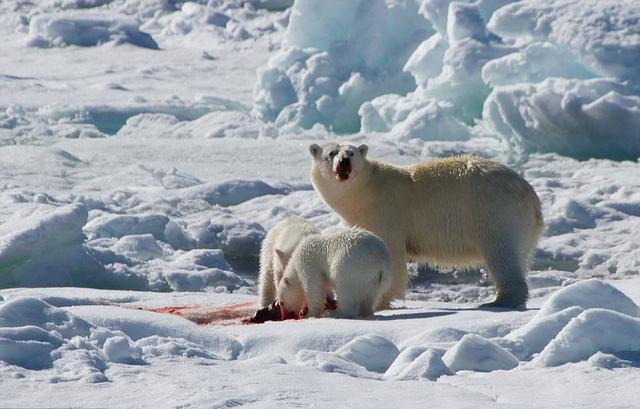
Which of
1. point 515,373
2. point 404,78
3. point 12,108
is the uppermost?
point 515,373

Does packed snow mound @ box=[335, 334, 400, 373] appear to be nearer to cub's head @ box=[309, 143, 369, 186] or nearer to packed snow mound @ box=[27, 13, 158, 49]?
cub's head @ box=[309, 143, 369, 186]

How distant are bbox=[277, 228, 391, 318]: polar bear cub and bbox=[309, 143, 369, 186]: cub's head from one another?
1.94 ft

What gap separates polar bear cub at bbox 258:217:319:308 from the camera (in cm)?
561

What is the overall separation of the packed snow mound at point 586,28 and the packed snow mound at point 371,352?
30.7 ft

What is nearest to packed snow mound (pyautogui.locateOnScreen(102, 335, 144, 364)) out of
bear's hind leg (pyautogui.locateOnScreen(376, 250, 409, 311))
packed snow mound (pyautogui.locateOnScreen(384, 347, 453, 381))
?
packed snow mound (pyautogui.locateOnScreen(384, 347, 453, 381))

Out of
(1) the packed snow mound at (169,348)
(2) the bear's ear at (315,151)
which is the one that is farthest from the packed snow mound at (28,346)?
(2) the bear's ear at (315,151)

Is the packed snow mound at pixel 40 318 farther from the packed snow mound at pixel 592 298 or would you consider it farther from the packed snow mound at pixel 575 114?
the packed snow mound at pixel 575 114

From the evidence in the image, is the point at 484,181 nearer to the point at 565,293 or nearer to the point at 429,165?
the point at 429,165

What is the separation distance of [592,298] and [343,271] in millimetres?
1134

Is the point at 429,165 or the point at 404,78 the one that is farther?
the point at 404,78

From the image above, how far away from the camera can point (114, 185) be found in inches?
459

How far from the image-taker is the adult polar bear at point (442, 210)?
19.0 feet

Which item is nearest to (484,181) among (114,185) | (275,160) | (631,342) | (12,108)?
(631,342)

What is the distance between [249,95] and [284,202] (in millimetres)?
7386
